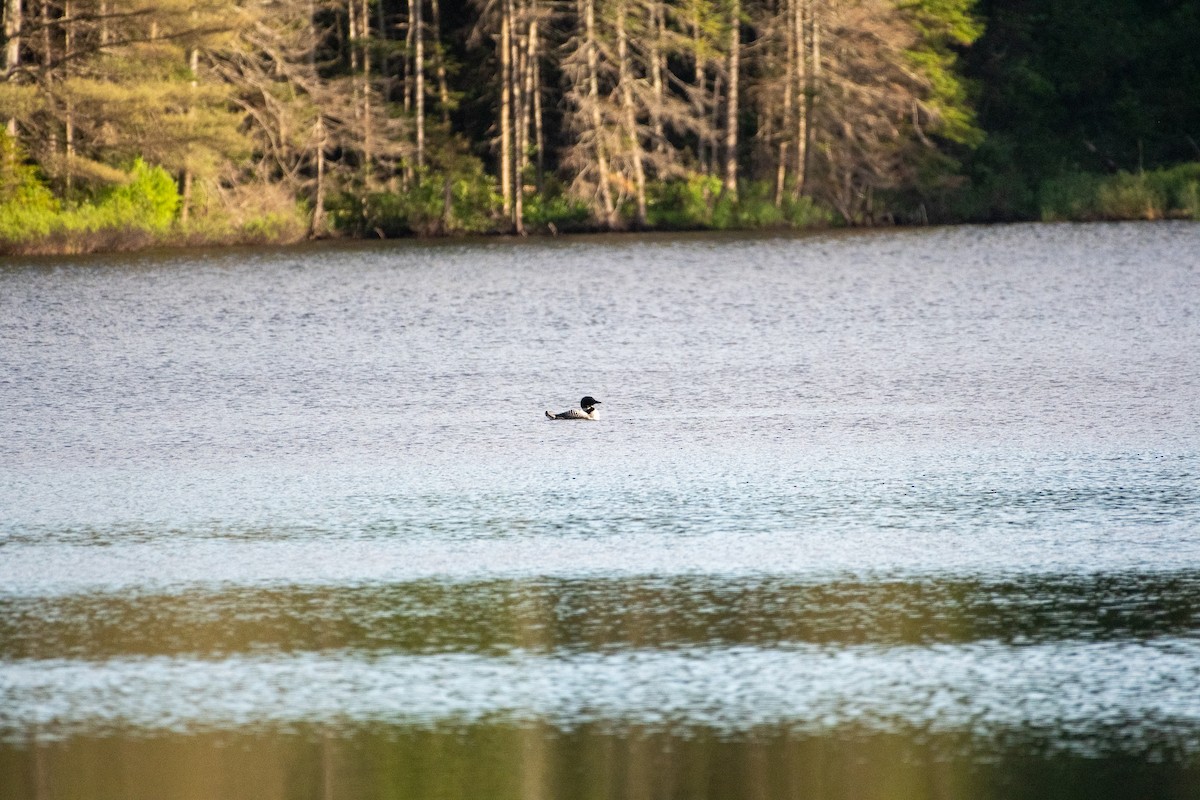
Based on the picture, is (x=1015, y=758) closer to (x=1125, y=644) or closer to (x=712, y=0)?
(x=1125, y=644)

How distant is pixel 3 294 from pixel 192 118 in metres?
14.1

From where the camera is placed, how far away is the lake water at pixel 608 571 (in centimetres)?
710

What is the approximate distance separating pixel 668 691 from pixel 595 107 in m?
47.6

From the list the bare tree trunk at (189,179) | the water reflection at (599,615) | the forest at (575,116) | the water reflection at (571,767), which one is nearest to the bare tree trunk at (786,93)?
the forest at (575,116)

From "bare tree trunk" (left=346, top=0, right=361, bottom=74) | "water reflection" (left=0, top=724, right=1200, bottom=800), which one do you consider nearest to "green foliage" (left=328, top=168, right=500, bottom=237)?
"bare tree trunk" (left=346, top=0, right=361, bottom=74)

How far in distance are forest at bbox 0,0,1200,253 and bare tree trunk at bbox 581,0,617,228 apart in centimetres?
16

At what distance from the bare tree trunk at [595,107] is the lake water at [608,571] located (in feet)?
105

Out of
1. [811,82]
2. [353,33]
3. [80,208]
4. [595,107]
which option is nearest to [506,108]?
[595,107]

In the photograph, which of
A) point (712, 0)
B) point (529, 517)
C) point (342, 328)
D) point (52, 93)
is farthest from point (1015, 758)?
point (712, 0)

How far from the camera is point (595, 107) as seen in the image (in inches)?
2144

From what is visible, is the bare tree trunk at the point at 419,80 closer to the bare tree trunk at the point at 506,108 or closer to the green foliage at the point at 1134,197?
the bare tree trunk at the point at 506,108

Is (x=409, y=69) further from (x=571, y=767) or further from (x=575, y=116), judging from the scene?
(x=571, y=767)

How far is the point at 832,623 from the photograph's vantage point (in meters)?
8.90

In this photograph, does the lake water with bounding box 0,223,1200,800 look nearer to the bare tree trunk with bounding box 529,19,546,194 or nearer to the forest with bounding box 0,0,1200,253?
the forest with bounding box 0,0,1200,253
